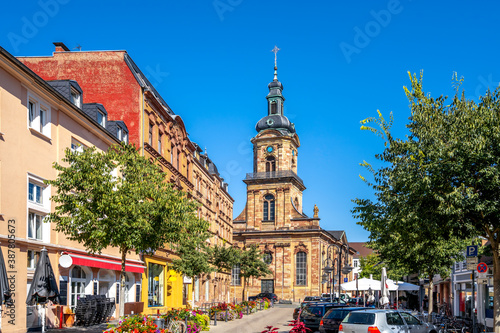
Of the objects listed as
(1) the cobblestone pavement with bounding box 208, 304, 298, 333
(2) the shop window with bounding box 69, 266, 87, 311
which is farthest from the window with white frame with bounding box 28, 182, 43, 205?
(1) the cobblestone pavement with bounding box 208, 304, 298, 333

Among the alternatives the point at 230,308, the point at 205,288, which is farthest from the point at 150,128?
the point at 205,288

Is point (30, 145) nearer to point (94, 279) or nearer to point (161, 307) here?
point (94, 279)

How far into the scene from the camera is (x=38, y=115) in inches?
901

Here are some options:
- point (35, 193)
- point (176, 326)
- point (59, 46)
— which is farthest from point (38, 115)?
point (59, 46)

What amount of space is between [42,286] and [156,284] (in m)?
21.0

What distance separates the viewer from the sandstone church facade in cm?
8331

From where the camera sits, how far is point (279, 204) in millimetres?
85625

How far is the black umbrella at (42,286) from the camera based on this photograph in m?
18.5

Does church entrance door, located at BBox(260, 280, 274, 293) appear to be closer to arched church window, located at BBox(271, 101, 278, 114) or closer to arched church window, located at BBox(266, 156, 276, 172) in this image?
arched church window, located at BBox(266, 156, 276, 172)

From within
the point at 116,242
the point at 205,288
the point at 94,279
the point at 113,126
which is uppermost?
the point at 113,126

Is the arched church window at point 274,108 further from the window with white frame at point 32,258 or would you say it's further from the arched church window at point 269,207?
the window with white frame at point 32,258

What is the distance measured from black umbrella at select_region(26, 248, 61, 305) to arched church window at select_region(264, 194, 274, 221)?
6793 cm

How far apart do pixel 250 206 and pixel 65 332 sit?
221ft

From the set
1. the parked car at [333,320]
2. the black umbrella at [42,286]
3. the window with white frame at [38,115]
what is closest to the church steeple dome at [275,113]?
the window with white frame at [38,115]
